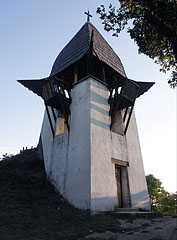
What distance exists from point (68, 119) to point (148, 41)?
19.9 feet

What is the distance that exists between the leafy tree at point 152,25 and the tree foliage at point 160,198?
15742 mm

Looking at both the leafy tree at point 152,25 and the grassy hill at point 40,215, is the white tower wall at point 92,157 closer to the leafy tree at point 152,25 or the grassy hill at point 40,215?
the grassy hill at point 40,215

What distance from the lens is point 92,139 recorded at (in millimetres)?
9094

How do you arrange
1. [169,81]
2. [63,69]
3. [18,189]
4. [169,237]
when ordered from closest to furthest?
[169,237] → [169,81] → [18,189] → [63,69]

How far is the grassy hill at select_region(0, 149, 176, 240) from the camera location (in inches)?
209

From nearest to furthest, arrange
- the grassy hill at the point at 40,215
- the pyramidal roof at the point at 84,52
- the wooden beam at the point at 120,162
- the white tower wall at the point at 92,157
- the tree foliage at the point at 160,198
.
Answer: the grassy hill at the point at 40,215 < the white tower wall at the point at 92,157 < the wooden beam at the point at 120,162 < the pyramidal roof at the point at 84,52 < the tree foliage at the point at 160,198

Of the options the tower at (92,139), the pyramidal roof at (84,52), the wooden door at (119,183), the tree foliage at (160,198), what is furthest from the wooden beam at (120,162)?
the tree foliage at (160,198)

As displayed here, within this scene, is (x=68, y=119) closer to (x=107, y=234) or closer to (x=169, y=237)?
(x=107, y=234)

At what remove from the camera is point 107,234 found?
5.21 meters

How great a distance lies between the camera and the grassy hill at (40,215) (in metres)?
5.30

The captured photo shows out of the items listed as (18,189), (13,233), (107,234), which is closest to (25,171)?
(18,189)

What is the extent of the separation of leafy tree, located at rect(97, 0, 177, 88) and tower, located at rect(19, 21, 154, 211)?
292cm

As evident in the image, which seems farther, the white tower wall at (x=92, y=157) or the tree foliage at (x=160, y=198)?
the tree foliage at (x=160, y=198)

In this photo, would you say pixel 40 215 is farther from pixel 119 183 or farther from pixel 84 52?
pixel 84 52
